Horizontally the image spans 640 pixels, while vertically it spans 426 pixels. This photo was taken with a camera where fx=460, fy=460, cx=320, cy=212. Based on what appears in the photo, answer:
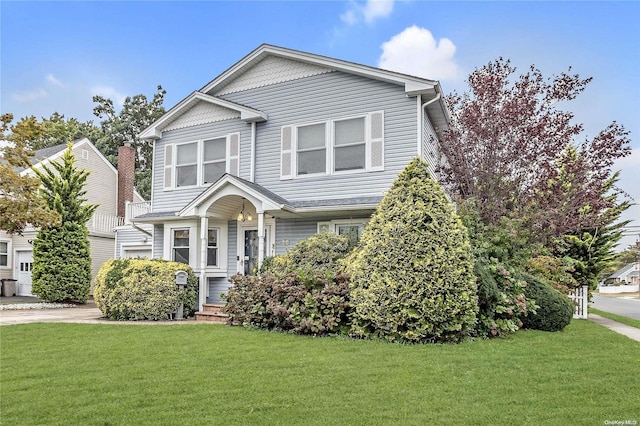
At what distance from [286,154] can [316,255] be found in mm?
3571

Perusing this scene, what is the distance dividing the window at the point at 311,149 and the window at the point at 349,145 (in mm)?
369

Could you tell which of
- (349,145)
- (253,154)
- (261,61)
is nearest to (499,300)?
(349,145)

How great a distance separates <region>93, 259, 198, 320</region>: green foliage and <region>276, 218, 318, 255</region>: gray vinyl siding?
262 cm

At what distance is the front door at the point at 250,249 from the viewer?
43.1 feet

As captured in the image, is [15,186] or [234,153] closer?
[15,186]

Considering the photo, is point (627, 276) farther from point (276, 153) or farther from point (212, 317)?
point (212, 317)

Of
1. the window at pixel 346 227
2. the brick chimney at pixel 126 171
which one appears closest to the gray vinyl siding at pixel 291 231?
the window at pixel 346 227

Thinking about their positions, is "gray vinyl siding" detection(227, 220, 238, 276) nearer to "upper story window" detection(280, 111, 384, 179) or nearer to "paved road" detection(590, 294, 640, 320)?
"upper story window" detection(280, 111, 384, 179)

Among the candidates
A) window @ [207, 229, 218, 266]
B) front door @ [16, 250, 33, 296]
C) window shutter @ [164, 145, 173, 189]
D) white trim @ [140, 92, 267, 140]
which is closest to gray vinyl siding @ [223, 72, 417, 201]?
white trim @ [140, 92, 267, 140]

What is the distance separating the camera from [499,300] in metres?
8.38

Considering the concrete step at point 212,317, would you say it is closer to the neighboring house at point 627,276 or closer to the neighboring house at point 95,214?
the neighboring house at point 95,214

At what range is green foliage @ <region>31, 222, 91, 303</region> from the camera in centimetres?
1686

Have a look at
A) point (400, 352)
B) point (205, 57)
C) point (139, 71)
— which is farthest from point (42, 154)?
point (400, 352)

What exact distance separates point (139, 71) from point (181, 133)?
3770 mm
